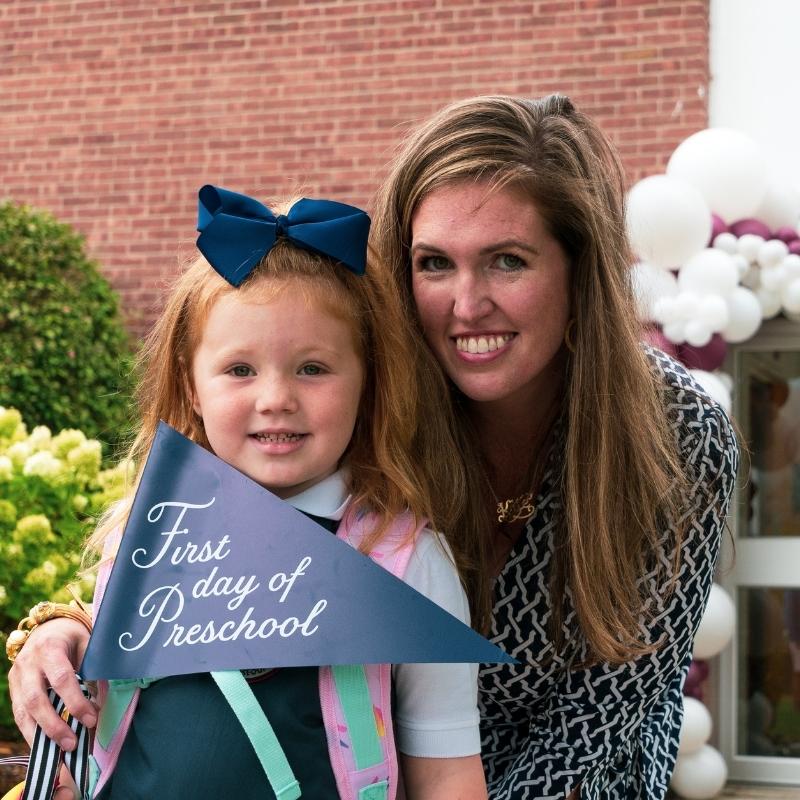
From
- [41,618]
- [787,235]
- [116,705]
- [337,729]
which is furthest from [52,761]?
[787,235]

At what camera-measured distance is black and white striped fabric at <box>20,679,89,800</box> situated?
1.67 meters

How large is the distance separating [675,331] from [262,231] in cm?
387

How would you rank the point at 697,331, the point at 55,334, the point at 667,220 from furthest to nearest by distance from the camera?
the point at 55,334 < the point at 697,331 < the point at 667,220

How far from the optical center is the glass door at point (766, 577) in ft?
20.9

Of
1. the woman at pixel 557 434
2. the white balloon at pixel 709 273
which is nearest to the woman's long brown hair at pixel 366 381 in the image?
the woman at pixel 557 434

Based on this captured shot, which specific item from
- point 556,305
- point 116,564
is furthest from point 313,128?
point 116,564

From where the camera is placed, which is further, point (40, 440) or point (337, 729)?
point (40, 440)

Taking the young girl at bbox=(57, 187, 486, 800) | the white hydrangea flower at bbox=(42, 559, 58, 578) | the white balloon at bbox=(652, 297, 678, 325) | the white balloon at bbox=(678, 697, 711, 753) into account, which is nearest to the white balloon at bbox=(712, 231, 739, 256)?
the white balloon at bbox=(652, 297, 678, 325)

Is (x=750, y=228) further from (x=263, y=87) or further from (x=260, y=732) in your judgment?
(x=260, y=732)

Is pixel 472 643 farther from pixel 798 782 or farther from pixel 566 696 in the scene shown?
pixel 798 782

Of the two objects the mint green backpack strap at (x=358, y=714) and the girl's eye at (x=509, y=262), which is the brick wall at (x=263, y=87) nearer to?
the girl's eye at (x=509, y=262)

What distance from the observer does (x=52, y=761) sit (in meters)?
1.70

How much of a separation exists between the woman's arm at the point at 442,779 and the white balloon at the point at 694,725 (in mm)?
3966

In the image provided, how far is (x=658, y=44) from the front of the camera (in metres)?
6.54
